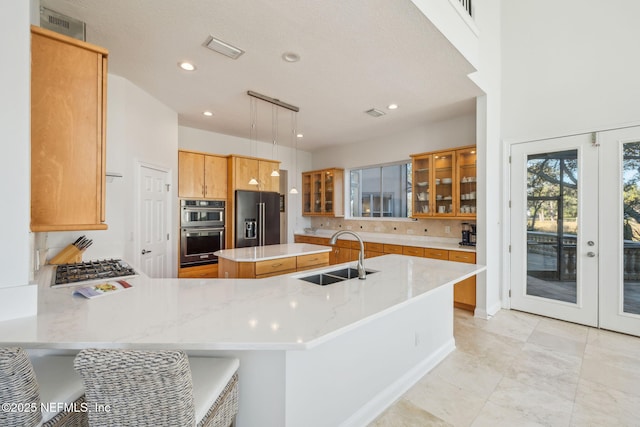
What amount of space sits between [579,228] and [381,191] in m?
3.14

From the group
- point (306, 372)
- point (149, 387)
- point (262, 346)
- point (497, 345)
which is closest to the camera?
point (149, 387)

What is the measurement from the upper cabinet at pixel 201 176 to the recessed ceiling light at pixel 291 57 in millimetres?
2663

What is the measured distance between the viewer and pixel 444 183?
14.5ft

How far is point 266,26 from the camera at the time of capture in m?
2.16

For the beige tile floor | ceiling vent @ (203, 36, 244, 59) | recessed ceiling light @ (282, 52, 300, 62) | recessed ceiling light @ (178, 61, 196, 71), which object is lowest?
the beige tile floor

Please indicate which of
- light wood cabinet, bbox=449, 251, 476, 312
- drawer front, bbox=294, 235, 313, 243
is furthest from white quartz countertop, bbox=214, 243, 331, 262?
drawer front, bbox=294, 235, 313, 243

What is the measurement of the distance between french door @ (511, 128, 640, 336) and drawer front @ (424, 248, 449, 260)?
0.85m

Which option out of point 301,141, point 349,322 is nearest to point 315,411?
point 349,322

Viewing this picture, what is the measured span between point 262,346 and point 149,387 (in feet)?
1.25

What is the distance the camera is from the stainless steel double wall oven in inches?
172

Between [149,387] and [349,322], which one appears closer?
[149,387]

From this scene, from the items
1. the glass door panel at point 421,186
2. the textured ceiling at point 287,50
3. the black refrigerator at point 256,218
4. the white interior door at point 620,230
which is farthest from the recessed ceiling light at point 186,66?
the white interior door at point 620,230

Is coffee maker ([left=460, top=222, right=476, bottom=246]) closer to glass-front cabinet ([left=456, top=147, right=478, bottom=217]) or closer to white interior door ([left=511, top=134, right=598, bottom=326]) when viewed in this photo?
glass-front cabinet ([left=456, top=147, right=478, bottom=217])

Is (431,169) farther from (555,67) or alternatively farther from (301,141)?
(301,141)
